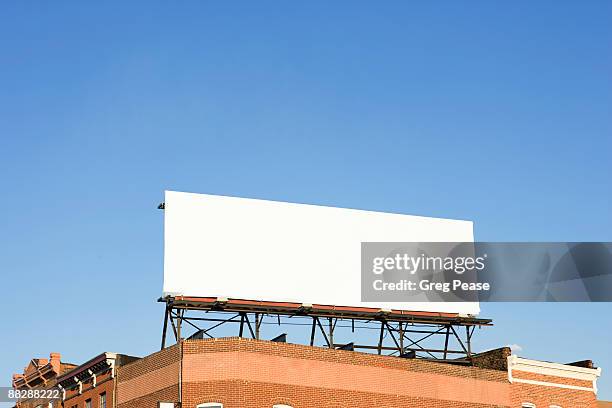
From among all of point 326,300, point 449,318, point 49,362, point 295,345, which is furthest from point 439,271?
point 49,362

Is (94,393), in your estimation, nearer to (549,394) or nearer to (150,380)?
(150,380)

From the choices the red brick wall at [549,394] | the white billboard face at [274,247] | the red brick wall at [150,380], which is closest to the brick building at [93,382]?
the red brick wall at [150,380]

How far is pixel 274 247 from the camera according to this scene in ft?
171

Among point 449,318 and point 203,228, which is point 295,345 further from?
point 449,318

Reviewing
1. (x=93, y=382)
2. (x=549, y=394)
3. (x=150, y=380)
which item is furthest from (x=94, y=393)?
(x=549, y=394)

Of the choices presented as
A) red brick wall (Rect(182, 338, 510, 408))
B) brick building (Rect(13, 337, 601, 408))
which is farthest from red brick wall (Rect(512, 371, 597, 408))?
red brick wall (Rect(182, 338, 510, 408))

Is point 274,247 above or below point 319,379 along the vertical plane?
above

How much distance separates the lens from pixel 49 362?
60.8 m

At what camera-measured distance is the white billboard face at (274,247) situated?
49781mm

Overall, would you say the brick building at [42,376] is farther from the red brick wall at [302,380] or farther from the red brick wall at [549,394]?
the red brick wall at [549,394]

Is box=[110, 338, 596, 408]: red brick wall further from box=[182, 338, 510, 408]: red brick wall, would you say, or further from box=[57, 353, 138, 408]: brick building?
box=[57, 353, 138, 408]: brick building

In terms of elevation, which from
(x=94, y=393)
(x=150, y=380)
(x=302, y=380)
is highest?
(x=94, y=393)

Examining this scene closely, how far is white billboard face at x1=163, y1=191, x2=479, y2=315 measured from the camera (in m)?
49.8

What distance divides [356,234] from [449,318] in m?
6.78
